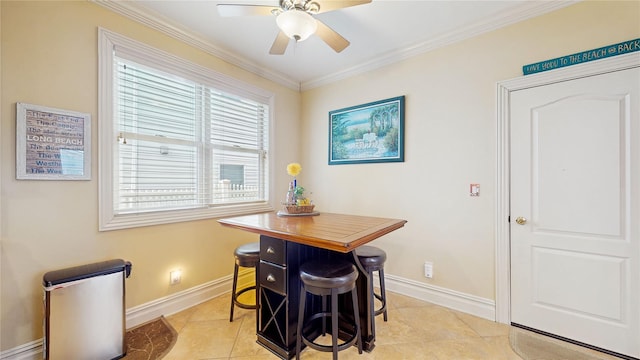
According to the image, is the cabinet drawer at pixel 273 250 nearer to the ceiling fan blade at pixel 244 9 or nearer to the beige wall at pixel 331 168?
the beige wall at pixel 331 168

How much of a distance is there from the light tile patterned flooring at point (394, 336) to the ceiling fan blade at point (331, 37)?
2341 mm

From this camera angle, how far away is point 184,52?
247 centimetres

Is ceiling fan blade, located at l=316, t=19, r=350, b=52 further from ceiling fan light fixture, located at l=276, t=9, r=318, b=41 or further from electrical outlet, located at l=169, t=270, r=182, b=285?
electrical outlet, located at l=169, t=270, r=182, b=285

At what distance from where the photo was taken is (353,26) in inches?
92.6

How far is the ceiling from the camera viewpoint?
6.80 feet

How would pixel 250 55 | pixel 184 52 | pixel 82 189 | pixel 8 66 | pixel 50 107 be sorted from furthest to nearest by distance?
1. pixel 250 55
2. pixel 184 52
3. pixel 82 189
4. pixel 50 107
5. pixel 8 66

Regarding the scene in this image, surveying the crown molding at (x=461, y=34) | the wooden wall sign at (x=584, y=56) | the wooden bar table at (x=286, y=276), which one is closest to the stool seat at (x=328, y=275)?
the wooden bar table at (x=286, y=276)

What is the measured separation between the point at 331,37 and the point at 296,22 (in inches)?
17.7

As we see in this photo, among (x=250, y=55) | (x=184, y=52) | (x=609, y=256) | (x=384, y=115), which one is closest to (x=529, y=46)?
(x=384, y=115)

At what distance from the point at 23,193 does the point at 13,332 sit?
899mm

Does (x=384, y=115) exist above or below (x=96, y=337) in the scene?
above

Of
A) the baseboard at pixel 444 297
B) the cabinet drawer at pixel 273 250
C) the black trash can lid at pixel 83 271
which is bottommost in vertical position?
the baseboard at pixel 444 297

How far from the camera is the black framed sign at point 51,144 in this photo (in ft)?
5.35

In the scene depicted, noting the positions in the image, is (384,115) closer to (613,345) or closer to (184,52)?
(184,52)
